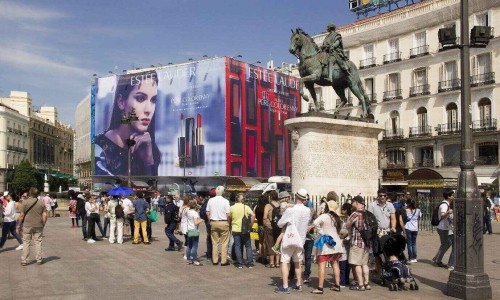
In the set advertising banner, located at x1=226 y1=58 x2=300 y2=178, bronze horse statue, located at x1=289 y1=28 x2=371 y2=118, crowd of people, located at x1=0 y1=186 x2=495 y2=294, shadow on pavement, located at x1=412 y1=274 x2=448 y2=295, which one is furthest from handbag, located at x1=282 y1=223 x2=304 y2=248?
advertising banner, located at x1=226 y1=58 x2=300 y2=178

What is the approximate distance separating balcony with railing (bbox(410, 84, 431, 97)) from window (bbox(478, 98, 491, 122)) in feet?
15.4

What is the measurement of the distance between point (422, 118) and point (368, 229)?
4170 centimetres

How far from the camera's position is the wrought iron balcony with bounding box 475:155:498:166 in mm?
43750

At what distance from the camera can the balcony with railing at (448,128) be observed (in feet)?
152

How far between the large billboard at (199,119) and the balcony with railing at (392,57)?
1902 centimetres

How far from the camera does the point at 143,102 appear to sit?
2783 inches

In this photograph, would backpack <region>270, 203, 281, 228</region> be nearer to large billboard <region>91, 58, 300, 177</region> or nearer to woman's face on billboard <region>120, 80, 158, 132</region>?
large billboard <region>91, 58, 300, 177</region>

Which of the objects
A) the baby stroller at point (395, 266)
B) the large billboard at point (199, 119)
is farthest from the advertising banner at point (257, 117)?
the baby stroller at point (395, 266)

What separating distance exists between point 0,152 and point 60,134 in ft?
114

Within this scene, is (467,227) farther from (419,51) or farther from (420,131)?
(419,51)

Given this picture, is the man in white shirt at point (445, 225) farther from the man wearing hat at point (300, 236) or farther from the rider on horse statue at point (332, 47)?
the rider on horse statue at point (332, 47)

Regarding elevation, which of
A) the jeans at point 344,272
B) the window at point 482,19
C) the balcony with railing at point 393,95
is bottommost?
the jeans at point 344,272

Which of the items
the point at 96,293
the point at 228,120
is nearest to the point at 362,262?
the point at 96,293

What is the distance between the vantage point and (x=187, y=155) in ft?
217
